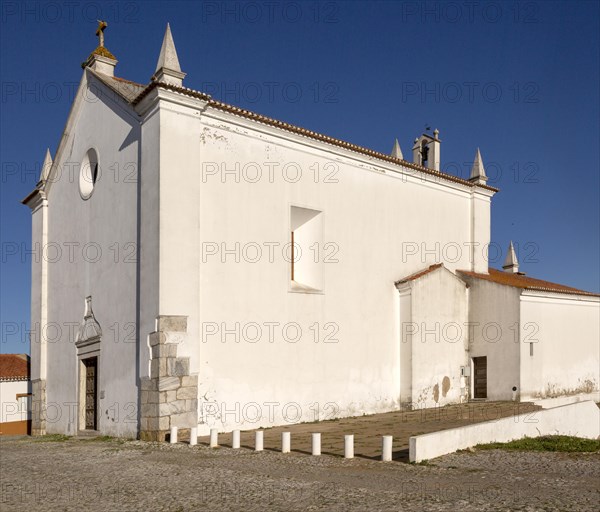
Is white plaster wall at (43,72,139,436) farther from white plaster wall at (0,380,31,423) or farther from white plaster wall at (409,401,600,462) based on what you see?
white plaster wall at (0,380,31,423)

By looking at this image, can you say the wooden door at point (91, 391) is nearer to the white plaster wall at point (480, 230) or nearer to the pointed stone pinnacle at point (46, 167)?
the pointed stone pinnacle at point (46, 167)

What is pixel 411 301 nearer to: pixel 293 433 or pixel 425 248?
pixel 425 248

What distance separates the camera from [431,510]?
631cm

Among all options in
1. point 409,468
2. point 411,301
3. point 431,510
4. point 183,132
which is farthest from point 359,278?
point 431,510

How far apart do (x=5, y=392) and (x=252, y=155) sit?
21139 mm

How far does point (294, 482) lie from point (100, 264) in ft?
33.0

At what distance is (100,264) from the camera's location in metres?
16.2

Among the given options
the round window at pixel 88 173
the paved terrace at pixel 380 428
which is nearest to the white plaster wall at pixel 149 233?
the paved terrace at pixel 380 428

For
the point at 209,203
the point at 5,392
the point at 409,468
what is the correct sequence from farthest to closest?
the point at 5,392
the point at 209,203
the point at 409,468

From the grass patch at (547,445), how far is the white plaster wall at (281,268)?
5786 millimetres

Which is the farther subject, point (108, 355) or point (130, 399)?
point (108, 355)

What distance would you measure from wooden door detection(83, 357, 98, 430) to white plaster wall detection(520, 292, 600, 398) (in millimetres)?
12096

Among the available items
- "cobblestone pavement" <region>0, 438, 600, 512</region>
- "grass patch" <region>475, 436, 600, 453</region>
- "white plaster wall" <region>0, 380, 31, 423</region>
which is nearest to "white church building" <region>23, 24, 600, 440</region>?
"cobblestone pavement" <region>0, 438, 600, 512</region>

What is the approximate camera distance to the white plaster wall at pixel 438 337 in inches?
722
